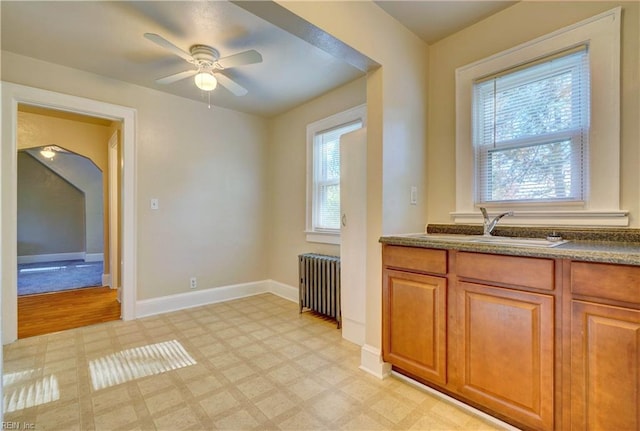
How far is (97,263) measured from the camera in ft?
23.1

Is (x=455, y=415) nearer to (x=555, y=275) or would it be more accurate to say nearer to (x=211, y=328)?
(x=555, y=275)

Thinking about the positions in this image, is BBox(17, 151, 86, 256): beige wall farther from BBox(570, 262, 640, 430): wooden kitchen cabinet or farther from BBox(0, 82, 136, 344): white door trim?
BBox(570, 262, 640, 430): wooden kitchen cabinet

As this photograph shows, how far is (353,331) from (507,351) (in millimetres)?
1318

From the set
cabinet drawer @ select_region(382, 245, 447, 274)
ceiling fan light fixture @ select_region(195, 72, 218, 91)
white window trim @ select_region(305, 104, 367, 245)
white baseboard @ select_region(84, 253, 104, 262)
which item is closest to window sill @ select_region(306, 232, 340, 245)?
white window trim @ select_region(305, 104, 367, 245)

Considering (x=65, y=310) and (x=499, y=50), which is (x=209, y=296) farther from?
(x=499, y=50)

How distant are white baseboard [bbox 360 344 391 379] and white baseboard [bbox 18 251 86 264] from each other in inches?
317

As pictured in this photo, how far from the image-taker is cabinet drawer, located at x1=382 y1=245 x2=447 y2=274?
182 cm

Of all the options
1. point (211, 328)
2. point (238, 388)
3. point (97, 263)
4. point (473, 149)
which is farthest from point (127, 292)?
point (97, 263)

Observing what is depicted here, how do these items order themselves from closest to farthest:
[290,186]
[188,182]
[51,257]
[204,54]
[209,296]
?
[204,54], [188,182], [209,296], [290,186], [51,257]

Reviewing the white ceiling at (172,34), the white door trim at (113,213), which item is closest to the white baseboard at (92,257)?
the white door trim at (113,213)

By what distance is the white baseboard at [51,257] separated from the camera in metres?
7.03

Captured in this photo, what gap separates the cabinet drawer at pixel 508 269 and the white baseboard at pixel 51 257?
8.79 meters

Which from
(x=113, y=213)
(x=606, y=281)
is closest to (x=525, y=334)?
(x=606, y=281)

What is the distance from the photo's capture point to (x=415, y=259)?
6.35 ft
